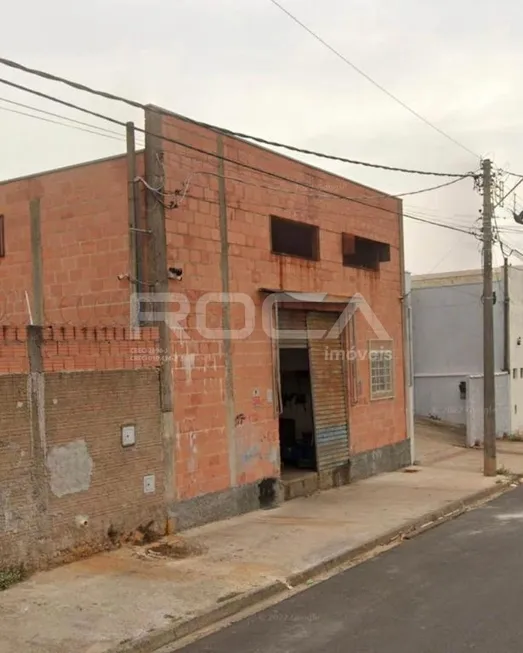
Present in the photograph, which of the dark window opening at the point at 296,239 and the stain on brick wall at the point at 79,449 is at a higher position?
the dark window opening at the point at 296,239

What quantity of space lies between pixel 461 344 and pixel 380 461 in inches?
375

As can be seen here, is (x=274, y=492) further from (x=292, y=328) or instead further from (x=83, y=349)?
(x=83, y=349)

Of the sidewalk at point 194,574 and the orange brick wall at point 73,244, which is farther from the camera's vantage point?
the orange brick wall at point 73,244

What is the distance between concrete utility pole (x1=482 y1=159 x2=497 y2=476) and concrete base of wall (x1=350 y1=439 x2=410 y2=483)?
190cm

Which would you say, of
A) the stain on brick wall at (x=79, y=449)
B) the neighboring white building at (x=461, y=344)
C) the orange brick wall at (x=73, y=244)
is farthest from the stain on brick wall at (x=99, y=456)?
the neighboring white building at (x=461, y=344)

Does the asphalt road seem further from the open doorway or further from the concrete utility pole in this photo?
the concrete utility pole

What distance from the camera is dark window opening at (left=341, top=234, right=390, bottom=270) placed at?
14.5m

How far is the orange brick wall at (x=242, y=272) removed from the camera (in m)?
9.93

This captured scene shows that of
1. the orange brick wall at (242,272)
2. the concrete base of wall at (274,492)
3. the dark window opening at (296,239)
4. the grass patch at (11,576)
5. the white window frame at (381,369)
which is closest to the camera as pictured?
the grass patch at (11,576)

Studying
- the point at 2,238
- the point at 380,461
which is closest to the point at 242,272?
the point at 2,238

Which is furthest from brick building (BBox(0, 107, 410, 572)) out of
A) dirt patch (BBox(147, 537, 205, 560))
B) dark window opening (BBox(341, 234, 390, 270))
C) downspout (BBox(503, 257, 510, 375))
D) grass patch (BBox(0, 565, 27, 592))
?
downspout (BBox(503, 257, 510, 375))

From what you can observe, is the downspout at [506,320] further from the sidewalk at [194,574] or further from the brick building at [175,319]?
the sidewalk at [194,574]

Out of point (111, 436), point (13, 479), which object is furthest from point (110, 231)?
point (13, 479)

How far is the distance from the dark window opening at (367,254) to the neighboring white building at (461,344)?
8.04 metres
